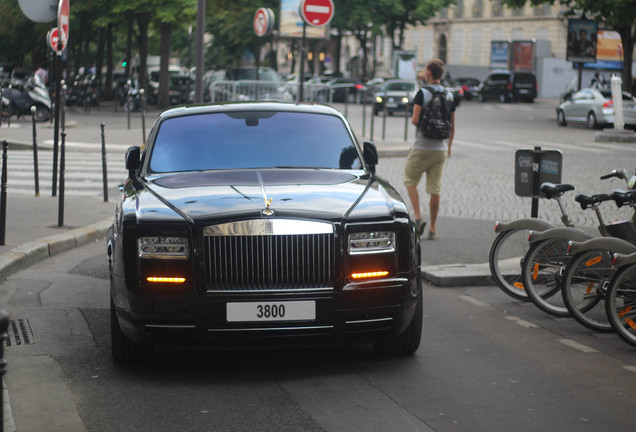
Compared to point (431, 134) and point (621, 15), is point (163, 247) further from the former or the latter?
point (621, 15)

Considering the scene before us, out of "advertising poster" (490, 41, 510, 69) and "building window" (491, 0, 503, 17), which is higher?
"building window" (491, 0, 503, 17)

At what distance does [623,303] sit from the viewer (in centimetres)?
707

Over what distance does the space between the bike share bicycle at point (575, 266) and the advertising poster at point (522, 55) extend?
226 feet

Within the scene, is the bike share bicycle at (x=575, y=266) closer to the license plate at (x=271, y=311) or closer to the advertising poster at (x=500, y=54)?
the license plate at (x=271, y=311)

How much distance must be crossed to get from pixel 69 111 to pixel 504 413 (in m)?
39.4

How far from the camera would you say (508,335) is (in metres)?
7.42

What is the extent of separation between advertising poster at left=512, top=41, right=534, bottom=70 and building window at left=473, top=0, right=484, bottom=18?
1605 centimetres

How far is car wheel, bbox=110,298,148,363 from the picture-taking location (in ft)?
20.5

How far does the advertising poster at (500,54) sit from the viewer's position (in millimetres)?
78675

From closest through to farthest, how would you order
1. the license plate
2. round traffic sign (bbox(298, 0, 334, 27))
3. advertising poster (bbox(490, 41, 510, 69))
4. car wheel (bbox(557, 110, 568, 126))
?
1. the license plate
2. round traffic sign (bbox(298, 0, 334, 27))
3. car wheel (bbox(557, 110, 568, 126))
4. advertising poster (bbox(490, 41, 510, 69))

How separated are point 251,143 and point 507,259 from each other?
272 centimetres

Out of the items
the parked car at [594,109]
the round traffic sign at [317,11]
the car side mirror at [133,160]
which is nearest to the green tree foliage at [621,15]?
the parked car at [594,109]

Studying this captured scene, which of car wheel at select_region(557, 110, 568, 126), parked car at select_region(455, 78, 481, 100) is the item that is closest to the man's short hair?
car wheel at select_region(557, 110, 568, 126)

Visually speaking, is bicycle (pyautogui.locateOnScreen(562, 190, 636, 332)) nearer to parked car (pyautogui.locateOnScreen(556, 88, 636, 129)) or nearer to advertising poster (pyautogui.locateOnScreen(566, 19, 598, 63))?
parked car (pyautogui.locateOnScreen(556, 88, 636, 129))
